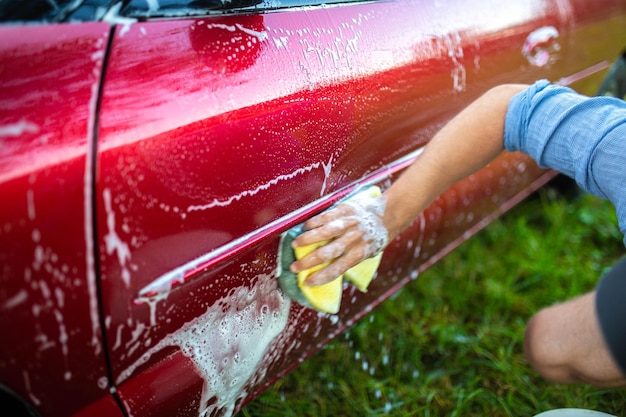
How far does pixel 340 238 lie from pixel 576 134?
0.64 meters

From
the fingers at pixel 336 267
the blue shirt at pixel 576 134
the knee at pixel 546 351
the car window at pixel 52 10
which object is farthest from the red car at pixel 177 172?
the knee at pixel 546 351

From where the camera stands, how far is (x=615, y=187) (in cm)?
126

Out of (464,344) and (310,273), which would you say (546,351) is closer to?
(464,344)

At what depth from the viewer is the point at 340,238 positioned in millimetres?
1265

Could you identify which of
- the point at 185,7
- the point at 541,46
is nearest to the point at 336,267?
the point at 185,7

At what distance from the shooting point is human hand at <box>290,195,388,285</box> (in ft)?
4.04

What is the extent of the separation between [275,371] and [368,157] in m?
0.64

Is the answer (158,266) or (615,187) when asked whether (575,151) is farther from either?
(158,266)

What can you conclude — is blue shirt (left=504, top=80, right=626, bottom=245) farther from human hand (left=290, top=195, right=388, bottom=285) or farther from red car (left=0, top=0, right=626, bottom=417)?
human hand (left=290, top=195, right=388, bottom=285)

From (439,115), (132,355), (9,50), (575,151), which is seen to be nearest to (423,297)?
(439,115)

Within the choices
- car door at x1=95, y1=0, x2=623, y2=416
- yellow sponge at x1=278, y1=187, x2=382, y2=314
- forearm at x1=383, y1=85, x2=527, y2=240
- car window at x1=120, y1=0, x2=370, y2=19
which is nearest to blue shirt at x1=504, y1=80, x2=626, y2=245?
forearm at x1=383, y1=85, x2=527, y2=240

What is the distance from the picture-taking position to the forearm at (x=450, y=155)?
4.80ft

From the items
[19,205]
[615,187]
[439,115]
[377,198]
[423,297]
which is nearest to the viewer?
[19,205]

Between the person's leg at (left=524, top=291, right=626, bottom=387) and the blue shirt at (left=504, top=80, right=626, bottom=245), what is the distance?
0.39m
